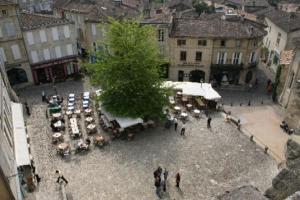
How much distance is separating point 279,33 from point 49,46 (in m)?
33.0

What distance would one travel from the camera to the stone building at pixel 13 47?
112ft

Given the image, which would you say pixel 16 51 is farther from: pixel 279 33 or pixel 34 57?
pixel 279 33

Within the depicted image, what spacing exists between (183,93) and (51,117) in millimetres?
14031

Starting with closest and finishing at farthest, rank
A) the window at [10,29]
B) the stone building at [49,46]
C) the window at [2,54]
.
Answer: the window at [10,29]
the window at [2,54]
the stone building at [49,46]

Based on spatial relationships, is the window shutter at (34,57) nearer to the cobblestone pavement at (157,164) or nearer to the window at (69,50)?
the window at (69,50)

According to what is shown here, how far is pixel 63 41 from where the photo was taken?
128ft

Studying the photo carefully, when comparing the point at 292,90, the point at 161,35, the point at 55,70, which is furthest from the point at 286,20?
the point at 55,70

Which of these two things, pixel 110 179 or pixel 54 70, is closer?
pixel 110 179

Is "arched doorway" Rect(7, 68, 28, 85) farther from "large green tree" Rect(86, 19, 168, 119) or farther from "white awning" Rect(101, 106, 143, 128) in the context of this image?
"white awning" Rect(101, 106, 143, 128)

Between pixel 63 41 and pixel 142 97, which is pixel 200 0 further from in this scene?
pixel 142 97

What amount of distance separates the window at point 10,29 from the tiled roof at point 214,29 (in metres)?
18.6

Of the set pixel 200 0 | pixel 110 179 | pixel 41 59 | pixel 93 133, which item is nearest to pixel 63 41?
pixel 41 59

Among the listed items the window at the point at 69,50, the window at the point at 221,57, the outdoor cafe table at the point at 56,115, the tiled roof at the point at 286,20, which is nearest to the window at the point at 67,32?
the window at the point at 69,50

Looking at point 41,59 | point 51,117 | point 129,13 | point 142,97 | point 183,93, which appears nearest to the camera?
point 142,97
